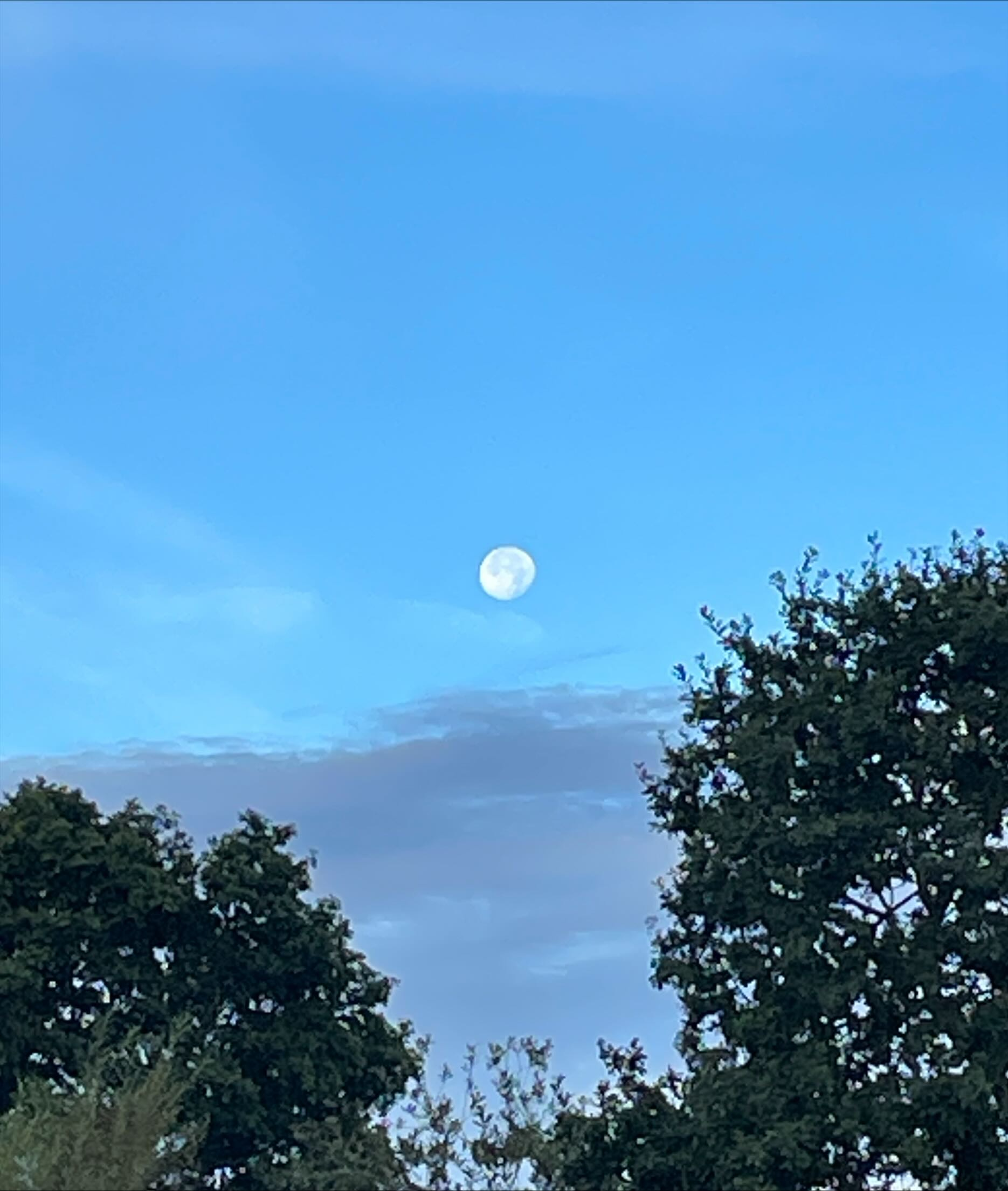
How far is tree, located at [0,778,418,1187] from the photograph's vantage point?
37781 mm

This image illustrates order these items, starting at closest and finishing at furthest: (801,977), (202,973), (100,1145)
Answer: (100,1145) < (801,977) < (202,973)

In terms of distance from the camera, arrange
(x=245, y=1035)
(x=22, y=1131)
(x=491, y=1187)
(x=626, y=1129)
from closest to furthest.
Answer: (x=22, y=1131)
(x=491, y=1187)
(x=626, y=1129)
(x=245, y=1035)

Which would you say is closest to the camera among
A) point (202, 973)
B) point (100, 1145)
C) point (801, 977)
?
point (100, 1145)

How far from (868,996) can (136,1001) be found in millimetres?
17170

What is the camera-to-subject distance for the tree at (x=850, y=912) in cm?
2938

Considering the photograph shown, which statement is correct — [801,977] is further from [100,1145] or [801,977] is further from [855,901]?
[100,1145]

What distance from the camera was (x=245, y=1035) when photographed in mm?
38938

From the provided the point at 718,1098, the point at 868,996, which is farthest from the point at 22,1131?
the point at 868,996

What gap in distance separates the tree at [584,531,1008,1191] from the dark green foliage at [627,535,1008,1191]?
1.5 inches

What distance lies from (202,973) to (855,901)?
15978 mm

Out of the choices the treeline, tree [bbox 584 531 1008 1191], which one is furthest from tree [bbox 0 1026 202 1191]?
tree [bbox 584 531 1008 1191]

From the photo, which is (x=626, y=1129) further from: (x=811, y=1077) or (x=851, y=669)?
(x=851, y=669)

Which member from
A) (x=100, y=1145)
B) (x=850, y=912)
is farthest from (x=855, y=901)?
(x=100, y=1145)

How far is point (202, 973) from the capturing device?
1569 inches
